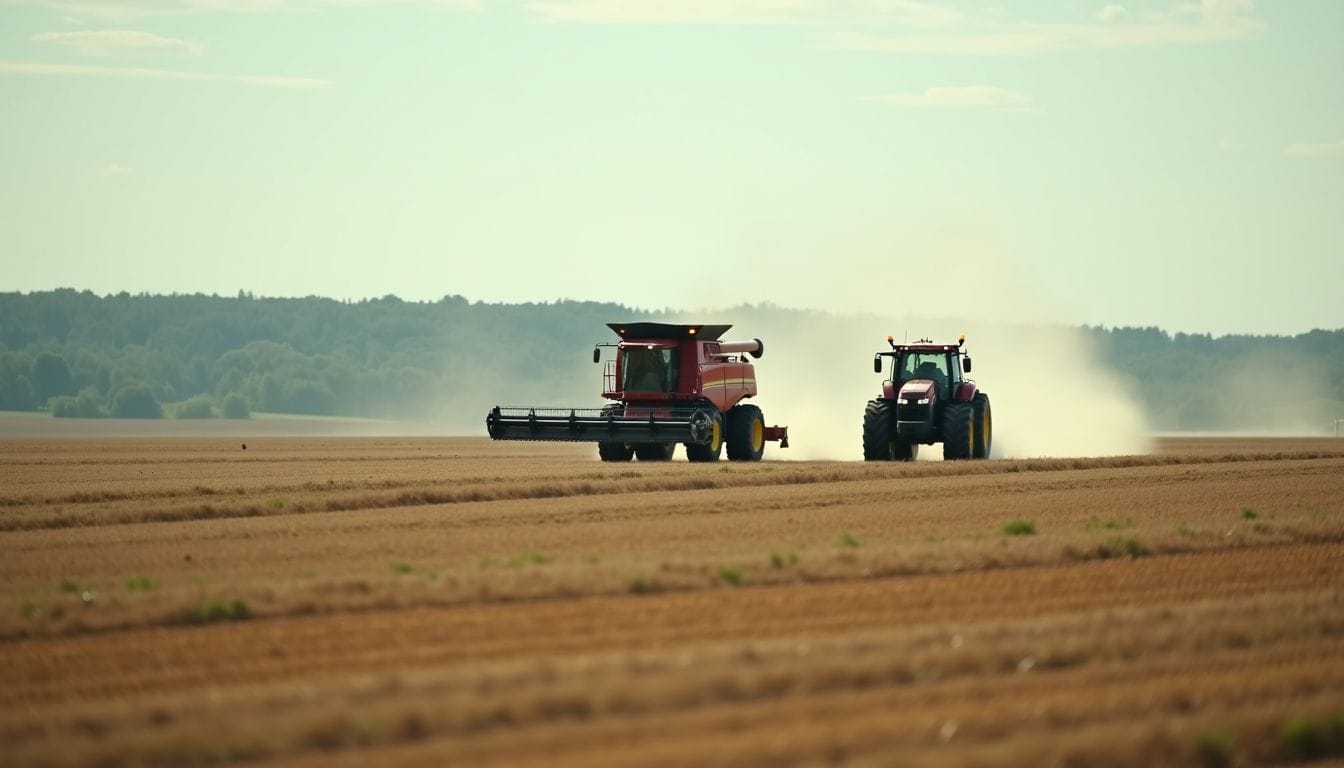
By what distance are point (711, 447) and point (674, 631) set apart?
2638 cm

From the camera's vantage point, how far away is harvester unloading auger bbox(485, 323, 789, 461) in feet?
133

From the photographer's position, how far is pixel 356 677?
12.9 metres

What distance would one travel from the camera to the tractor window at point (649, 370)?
42031 mm

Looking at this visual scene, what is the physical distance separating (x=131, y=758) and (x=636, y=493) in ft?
69.0

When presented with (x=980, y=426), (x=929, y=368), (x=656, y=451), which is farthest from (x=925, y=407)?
(x=656, y=451)

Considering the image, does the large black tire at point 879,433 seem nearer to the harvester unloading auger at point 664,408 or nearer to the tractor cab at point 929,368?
the tractor cab at point 929,368

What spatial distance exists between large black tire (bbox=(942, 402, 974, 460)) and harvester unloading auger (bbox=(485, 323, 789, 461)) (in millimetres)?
4973

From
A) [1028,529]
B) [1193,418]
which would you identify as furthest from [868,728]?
[1193,418]

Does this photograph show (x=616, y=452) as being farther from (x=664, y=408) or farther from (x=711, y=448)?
(x=711, y=448)

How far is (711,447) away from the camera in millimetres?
41250

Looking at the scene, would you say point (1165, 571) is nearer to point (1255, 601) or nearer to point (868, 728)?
point (1255, 601)

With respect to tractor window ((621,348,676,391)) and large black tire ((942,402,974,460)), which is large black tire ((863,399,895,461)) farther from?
tractor window ((621,348,676,391))

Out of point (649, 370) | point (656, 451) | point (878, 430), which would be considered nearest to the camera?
point (878, 430)

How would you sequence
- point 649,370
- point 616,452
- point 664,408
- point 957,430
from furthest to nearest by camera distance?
point 616,452 → point 649,370 → point 664,408 → point 957,430
